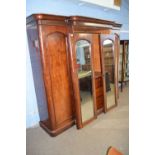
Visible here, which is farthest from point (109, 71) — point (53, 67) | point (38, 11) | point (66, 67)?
point (38, 11)

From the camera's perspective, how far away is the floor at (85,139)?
7.39 feet

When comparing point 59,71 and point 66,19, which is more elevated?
point 66,19

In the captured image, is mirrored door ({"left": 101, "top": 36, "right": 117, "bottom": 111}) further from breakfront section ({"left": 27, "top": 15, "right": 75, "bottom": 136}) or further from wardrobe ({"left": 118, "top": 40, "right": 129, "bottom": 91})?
wardrobe ({"left": 118, "top": 40, "right": 129, "bottom": 91})

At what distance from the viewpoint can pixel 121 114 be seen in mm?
3277

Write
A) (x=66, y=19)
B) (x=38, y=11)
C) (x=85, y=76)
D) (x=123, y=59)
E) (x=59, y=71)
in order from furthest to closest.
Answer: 1. (x=123, y=59)
2. (x=85, y=76)
3. (x=38, y=11)
4. (x=59, y=71)
5. (x=66, y=19)

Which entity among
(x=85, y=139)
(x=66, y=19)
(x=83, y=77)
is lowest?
(x=85, y=139)

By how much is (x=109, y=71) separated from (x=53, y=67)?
1.49m

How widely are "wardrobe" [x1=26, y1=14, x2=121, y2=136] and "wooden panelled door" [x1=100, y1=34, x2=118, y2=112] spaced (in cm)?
7

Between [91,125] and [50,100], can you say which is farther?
[91,125]

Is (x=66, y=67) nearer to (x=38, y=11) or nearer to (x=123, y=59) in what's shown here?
(x=38, y=11)

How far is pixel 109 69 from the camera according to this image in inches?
137
